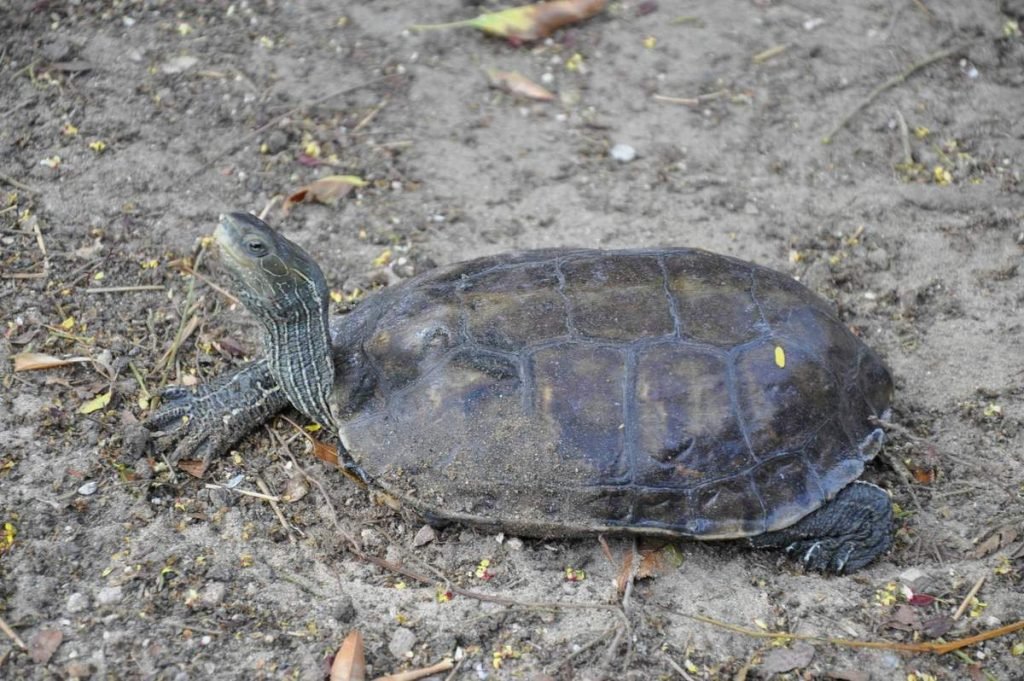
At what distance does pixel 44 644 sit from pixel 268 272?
61.6 inches

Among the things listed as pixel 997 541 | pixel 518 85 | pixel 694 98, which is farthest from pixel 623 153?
pixel 997 541

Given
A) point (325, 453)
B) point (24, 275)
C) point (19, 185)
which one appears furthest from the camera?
point (19, 185)

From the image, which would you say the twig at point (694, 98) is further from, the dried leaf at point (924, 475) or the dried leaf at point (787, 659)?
the dried leaf at point (787, 659)

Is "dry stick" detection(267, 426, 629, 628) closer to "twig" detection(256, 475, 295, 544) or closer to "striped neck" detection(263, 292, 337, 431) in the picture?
"twig" detection(256, 475, 295, 544)

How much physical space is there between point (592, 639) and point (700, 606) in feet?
1.53

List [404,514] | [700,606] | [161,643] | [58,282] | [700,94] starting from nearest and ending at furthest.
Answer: [161,643]
[700,606]
[404,514]
[58,282]
[700,94]

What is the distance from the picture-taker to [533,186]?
5754 mm

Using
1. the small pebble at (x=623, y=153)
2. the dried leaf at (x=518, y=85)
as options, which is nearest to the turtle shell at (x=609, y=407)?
the small pebble at (x=623, y=153)

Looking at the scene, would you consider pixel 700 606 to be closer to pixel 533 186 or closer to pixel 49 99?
pixel 533 186

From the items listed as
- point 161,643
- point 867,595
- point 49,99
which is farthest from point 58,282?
point 867,595

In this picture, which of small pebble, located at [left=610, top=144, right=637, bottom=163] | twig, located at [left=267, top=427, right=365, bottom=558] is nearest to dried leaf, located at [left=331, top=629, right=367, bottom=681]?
twig, located at [left=267, top=427, right=365, bottom=558]

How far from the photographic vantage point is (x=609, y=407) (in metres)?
3.79

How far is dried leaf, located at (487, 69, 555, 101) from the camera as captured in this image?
6.34m

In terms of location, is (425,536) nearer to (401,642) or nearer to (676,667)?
(401,642)
